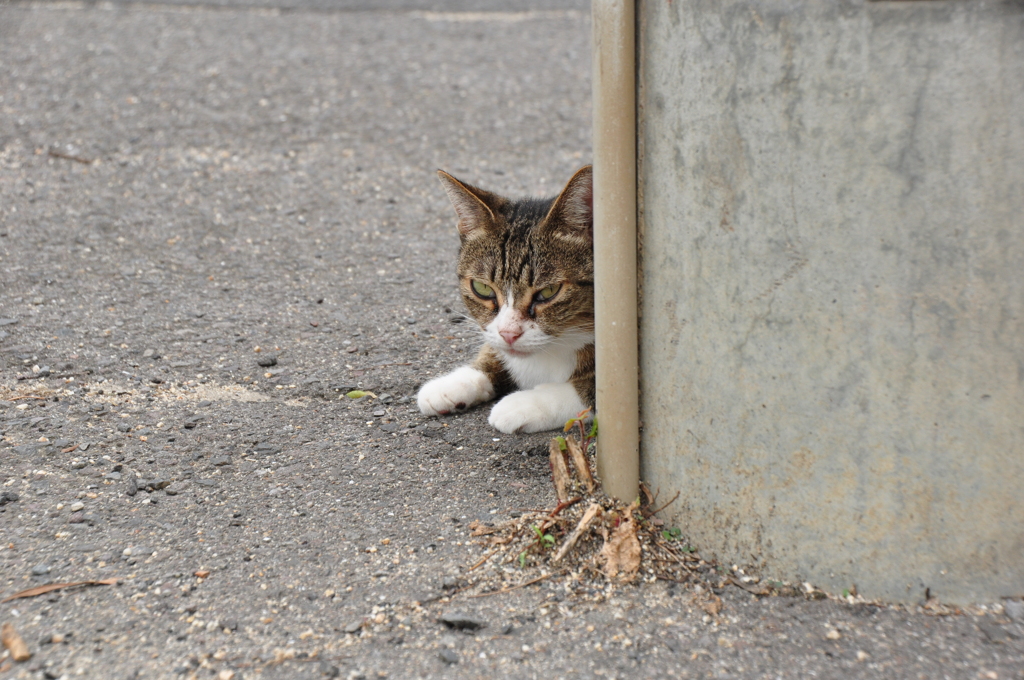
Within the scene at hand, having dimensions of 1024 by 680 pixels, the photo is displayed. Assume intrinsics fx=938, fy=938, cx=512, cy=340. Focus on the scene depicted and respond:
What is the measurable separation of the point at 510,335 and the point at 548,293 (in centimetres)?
20

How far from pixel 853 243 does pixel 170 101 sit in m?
5.41

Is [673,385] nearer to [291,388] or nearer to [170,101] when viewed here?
[291,388]

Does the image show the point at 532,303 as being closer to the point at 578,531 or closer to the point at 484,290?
the point at 484,290

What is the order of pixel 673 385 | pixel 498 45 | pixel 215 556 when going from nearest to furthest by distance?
1. pixel 673 385
2. pixel 215 556
3. pixel 498 45

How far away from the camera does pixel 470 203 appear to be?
11.2 ft

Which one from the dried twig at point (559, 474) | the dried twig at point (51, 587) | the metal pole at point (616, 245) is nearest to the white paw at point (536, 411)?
the dried twig at point (559, 474)

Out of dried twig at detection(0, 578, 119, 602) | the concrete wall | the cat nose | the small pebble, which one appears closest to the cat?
the cat nose

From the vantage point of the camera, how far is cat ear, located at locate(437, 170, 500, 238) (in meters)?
3.32

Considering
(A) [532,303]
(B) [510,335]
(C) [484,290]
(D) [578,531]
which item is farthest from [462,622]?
(C) [484,290]

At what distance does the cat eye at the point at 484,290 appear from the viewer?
3336 millimetres

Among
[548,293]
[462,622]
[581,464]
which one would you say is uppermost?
[548,293]

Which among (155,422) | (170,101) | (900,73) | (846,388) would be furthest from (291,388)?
(170,101)

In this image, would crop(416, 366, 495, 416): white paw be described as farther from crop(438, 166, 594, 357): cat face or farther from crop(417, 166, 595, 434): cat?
crop(438, 166, 594, 357): cat face

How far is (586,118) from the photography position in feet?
21.1
